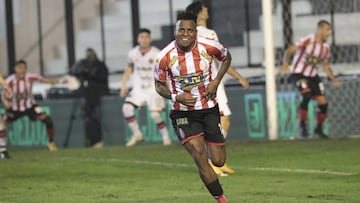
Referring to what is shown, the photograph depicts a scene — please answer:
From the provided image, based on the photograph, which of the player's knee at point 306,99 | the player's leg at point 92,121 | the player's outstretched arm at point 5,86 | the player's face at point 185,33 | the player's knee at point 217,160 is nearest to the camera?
the player's face at point 185,33

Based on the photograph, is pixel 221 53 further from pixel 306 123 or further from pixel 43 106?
pixel 43 106

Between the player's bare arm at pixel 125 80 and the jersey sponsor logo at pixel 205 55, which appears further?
the player's bare arm at pixel 125 80

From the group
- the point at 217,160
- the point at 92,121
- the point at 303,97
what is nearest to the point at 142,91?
the point at 92,121

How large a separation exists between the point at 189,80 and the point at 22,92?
1233 cm

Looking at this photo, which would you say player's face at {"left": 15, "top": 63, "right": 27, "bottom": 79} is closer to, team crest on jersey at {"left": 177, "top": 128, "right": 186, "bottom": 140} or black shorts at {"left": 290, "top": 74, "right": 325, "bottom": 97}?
black shorts at {"left": 290, "top": 74, "right": 325, "bottom": 97}

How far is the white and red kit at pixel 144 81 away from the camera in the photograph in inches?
865

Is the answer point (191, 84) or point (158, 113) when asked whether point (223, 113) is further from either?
point (158, 113)

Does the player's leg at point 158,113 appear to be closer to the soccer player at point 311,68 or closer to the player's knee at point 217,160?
the soccer player at point 311,68

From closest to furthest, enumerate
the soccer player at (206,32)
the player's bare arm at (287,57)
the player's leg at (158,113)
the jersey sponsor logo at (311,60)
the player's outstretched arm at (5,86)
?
the soccer player at (206,32)
the player's outstretched arm at (5,86)
the player's bare arm at (287,57)
the jersey sponsor logo at (311,60)
the player's leg at (158,113)

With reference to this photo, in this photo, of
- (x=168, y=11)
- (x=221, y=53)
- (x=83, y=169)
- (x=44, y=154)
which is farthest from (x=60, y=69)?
(x=221, y=53)

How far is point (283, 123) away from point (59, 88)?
617 cm

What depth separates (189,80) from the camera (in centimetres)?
1087

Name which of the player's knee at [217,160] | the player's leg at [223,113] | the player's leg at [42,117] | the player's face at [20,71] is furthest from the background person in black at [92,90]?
the player's knee at [217,160]

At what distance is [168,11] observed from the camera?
25.5m
